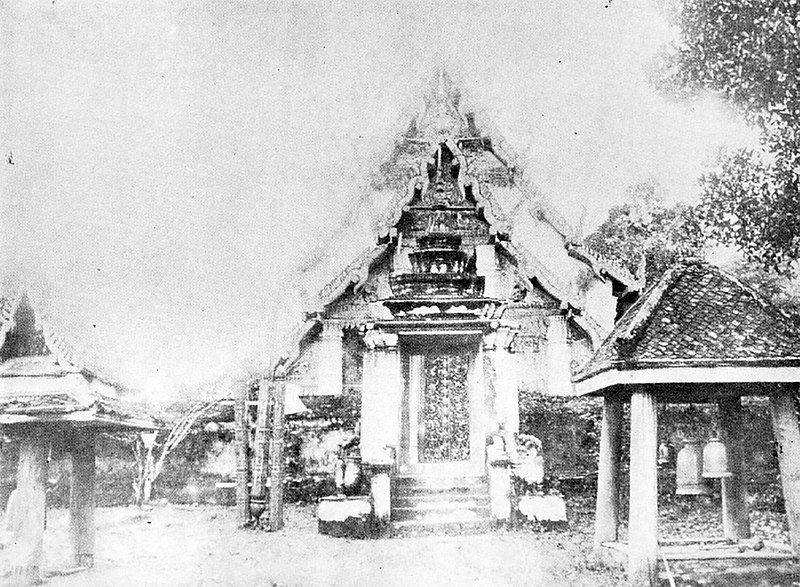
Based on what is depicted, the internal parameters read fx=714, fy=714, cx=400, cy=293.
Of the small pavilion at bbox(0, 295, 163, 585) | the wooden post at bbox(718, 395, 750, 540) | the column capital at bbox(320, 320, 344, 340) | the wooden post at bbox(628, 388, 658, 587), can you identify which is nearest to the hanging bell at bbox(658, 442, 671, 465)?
the wooden post at bbox(718, 395, 750, 540)

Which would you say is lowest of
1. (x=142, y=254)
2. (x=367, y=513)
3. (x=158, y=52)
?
(x=367, y=513)

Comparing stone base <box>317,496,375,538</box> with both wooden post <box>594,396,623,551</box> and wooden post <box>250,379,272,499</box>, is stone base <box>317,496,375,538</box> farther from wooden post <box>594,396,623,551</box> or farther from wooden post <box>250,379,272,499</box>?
wooden post <box>594,396,623,551</box>

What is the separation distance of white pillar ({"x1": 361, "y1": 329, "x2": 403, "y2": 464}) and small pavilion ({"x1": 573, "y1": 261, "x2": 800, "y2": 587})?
10.2 feet

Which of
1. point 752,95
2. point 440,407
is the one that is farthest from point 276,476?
point 752,95

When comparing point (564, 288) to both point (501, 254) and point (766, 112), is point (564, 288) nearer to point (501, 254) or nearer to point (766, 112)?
point (501, 254)

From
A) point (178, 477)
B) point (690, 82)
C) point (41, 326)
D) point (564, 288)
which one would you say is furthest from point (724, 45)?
point (178, 477)

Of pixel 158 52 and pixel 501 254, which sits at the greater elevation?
pixel 158 52

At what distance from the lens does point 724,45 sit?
5855 millimetres

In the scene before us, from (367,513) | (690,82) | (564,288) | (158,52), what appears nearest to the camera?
(158,52)

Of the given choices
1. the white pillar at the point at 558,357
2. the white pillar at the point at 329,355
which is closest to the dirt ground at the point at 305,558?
the white pillar at the point at 558,357

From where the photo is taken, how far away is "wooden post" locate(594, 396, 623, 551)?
5.27 m

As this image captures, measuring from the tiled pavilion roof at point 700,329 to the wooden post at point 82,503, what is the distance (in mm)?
3660

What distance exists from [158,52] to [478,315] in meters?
3.78

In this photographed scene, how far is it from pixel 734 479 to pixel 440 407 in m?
3.38
